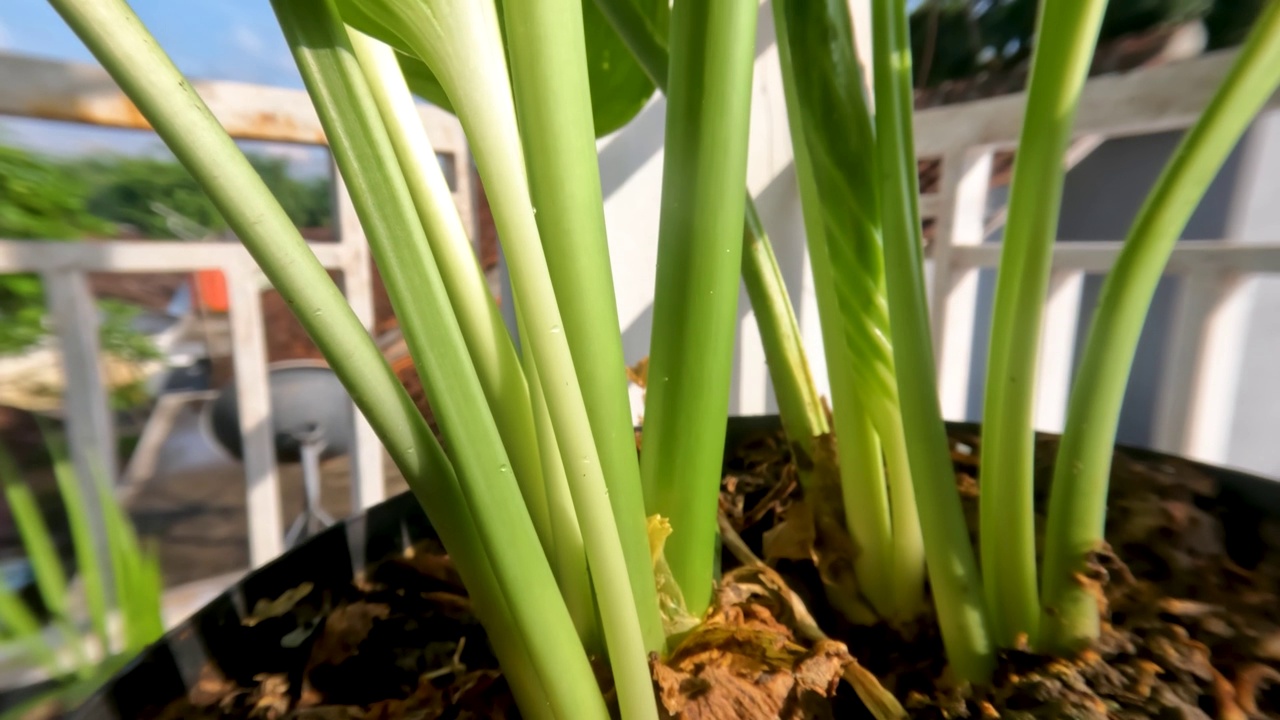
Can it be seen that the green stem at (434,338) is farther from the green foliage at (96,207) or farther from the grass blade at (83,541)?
the grass blade at (83,541)

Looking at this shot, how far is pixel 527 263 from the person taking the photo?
0.50ft

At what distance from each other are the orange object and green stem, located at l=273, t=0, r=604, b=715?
0.75 meters

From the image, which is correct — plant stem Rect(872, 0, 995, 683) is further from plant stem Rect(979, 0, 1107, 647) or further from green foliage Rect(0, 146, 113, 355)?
green foliage Rect(0, 146, 113, 355)

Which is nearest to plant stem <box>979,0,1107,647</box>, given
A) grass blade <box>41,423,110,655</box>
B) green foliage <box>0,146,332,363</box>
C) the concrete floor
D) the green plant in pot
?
the green plant in pot

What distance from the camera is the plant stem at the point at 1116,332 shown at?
6.7 inches

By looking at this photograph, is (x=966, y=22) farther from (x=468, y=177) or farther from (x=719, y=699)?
(x=719, y=699)

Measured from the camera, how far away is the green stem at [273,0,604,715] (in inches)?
5.5

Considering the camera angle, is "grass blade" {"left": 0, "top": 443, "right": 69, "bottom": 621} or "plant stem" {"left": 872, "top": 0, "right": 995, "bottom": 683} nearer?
"plant stem" {"left": 872, "top": 0, "right": 995, "bottom": 683}

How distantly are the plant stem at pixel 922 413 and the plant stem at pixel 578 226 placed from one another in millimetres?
94

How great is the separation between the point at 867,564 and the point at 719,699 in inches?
4.1

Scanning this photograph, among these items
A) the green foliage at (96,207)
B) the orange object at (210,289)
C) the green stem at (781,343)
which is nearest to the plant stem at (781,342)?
the green stem at (781,343)

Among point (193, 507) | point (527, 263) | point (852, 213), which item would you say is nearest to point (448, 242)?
point (527, 263)

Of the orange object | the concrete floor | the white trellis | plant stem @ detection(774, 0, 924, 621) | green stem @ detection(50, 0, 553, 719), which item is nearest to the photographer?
green stem @ detection(50, 0, 553, 719)

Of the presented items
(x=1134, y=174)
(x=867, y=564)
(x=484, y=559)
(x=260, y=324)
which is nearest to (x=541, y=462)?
(x=484, y=559)
